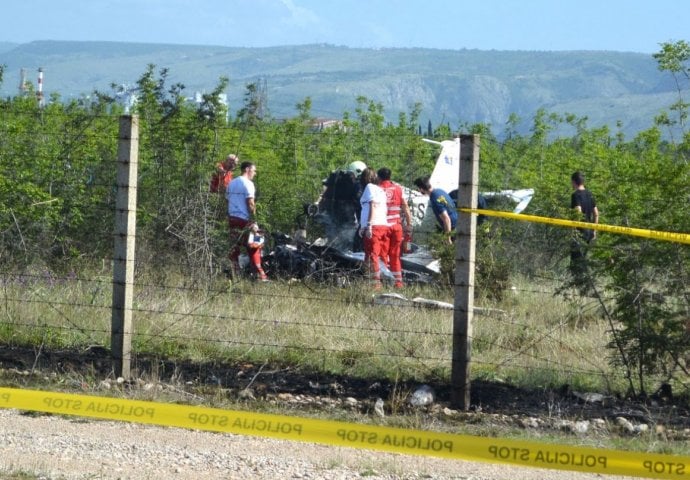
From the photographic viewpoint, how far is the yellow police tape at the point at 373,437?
21.8 feet

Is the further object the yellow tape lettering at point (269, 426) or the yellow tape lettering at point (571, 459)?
the yellow tape lettering at point (269, 426)

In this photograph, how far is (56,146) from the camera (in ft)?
46.7

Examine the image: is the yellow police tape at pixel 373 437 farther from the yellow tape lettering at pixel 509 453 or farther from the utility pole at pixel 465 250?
the utility pole at pixel 465 250

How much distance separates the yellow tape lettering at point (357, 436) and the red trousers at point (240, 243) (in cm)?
519

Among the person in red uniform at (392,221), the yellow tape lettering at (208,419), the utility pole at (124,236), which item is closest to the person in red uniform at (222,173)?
the person in red uniform at (392,221)

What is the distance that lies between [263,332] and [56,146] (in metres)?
4.67

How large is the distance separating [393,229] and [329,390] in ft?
20.6

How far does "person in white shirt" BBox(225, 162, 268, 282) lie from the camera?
1316cm

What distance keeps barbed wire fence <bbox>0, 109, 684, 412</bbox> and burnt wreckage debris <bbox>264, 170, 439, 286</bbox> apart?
1741 mm

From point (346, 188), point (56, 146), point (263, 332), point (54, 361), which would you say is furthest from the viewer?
point (346, 188)

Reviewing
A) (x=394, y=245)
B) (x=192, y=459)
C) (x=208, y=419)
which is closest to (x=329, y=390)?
(x=208, y=419)

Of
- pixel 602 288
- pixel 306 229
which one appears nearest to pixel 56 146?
pixel 306 229

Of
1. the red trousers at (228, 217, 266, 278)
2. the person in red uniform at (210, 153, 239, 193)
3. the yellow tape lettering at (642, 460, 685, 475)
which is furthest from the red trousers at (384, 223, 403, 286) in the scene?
the yellow tape lettering at (642, 460, 685, 475)

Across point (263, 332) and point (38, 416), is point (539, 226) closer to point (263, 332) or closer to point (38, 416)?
point (263, 332)
